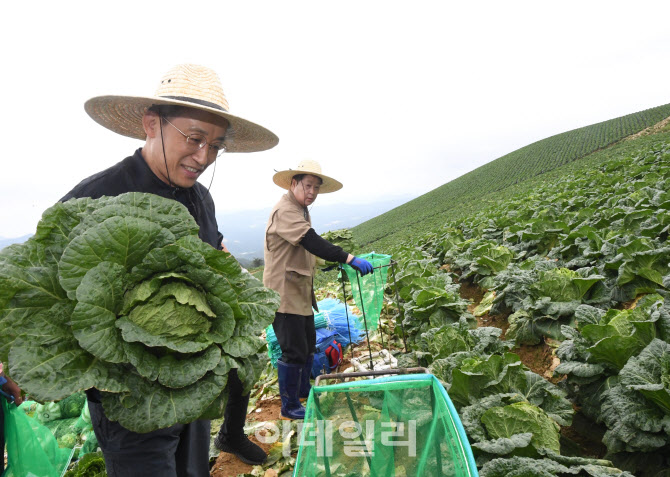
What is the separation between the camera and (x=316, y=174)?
Result: 3203mm

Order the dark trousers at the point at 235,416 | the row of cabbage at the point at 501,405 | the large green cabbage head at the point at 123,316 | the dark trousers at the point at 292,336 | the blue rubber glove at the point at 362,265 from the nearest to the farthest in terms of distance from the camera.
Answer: the large green cabbage head at the point at 123,316 < the row of cabbage at the point at 501,405 < the dark trousers at the point at 235,416 < the blue rubber glove at the point at 362,265 < the dark trousers at the point at 292,336

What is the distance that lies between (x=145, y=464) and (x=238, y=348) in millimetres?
610

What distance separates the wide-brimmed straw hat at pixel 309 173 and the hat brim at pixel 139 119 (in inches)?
31.6

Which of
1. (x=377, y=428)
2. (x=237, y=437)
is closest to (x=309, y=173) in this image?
(x=377, y=428)

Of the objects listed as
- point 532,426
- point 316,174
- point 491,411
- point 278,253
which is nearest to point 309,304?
point 278,253

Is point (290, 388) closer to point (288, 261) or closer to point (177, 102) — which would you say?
point (288, 261)

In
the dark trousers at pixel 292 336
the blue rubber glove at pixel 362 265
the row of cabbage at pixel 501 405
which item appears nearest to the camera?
the row of cabbage at pixel 501 405

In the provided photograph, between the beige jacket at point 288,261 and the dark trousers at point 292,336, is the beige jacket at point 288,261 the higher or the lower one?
the higher one

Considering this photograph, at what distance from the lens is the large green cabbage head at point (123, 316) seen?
3.33 ft

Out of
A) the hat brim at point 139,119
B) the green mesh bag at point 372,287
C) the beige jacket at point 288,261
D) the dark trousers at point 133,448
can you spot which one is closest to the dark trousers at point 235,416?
the beige jacket at point 288,261

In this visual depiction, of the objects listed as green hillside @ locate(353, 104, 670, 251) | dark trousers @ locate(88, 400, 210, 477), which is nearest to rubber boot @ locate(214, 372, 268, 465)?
dark trousers @ locate(88, 400, 210, 477)

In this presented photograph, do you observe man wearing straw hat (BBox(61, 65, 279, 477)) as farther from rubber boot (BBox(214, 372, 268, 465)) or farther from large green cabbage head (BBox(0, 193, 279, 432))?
rubber boot (BBox(214, 372, 268, 465))

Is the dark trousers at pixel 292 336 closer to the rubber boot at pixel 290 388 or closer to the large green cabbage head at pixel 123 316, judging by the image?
the rubber boot at pixel 290 388

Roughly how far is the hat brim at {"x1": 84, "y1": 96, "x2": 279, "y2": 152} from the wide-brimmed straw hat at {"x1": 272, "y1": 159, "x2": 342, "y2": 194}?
0.80 meters
